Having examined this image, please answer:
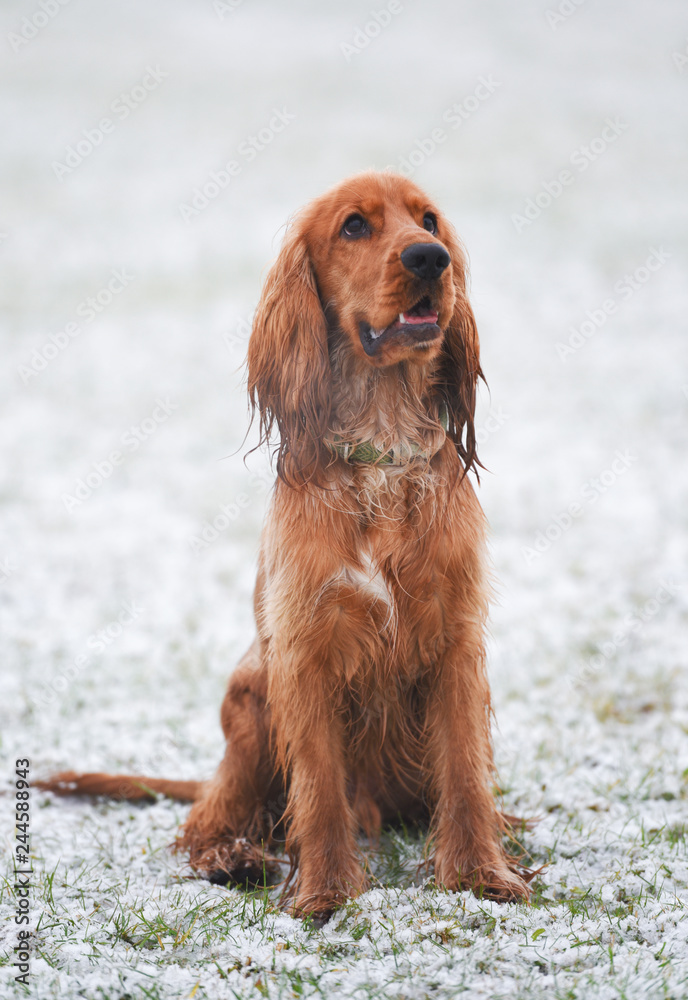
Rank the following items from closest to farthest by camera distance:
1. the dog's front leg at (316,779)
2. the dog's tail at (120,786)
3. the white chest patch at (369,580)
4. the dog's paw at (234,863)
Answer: the white chest patch at (369,580)
the dog's front leg at (316,779)
the dog's paw at (234,863)
the dog's tail at (120,786)

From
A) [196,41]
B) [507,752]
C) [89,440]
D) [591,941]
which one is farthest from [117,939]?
[196,41]

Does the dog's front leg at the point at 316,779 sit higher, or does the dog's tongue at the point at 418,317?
the dog's tongue at the point at 418,317

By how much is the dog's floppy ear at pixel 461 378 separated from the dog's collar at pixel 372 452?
0.18 metres

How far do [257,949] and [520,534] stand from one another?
18.6 feet

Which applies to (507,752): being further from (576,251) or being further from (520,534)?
(576,251)

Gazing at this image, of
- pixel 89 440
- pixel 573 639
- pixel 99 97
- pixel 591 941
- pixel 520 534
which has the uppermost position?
pixel 99 97

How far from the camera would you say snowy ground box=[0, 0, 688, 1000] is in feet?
8.86

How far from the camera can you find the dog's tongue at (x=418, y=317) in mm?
2742

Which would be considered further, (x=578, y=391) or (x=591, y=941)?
→ (x=578, y=391)

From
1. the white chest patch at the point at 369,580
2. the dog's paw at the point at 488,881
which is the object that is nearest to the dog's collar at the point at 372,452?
the white chest patch at the point at 369,580

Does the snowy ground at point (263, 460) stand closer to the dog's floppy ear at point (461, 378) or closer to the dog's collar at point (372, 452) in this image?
the dog's collar at point (372, 452)

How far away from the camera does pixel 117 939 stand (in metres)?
2.66

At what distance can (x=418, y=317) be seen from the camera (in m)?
2.76

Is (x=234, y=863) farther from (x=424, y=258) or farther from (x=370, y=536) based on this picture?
(x=424, y=258)
